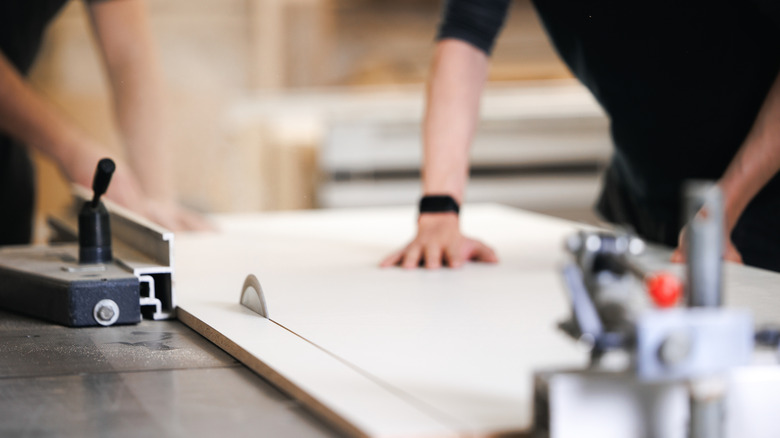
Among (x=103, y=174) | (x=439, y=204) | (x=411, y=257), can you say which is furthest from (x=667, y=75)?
(x=103, y=174)

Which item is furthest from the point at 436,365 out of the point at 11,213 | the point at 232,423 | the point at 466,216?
the point at 11,213

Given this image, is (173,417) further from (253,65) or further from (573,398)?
(253,65)

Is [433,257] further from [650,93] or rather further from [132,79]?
[132,79]

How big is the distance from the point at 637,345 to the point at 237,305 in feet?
2.02

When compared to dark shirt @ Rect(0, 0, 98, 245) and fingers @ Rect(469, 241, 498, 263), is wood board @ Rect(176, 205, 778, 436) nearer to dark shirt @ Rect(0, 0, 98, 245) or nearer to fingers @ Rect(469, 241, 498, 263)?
fingers @ Rect(469, 241, 498, 263)

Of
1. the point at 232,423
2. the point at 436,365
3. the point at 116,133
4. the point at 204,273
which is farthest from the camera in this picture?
the point at 116,133

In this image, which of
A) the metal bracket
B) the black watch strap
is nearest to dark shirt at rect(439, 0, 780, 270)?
the black watch strap

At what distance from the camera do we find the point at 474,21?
149 centimetres

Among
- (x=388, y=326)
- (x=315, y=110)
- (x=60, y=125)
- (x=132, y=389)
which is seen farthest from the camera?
(x=315, y=110)

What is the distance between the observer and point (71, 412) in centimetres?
62

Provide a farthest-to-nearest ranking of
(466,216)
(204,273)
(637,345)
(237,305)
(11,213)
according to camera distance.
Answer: (11,213) → (466,216) → (204,273) → (237,305) → (637,345)

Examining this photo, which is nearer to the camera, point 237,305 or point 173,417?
point 173,417

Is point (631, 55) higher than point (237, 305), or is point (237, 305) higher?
point (631, 55)

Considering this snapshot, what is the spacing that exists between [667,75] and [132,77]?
1.62 metres
